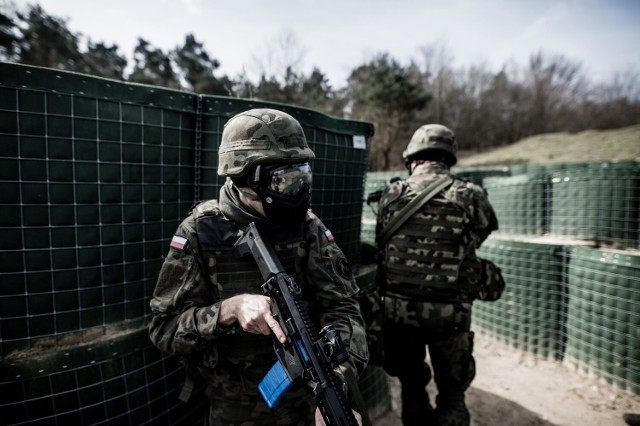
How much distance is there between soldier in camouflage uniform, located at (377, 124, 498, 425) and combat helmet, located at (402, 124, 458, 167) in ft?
0.88

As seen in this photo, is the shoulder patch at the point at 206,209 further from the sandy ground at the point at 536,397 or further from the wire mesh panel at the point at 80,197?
the sandy ground at the point at 536,397

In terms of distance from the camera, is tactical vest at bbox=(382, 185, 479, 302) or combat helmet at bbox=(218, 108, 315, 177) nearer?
combat helmet at bbox=(218, 108, 315, 177)

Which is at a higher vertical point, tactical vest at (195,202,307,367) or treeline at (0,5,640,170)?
treeline at (0,5,640,170)

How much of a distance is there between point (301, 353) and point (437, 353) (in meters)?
1.88

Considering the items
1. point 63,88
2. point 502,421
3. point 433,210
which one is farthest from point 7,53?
point 502,421

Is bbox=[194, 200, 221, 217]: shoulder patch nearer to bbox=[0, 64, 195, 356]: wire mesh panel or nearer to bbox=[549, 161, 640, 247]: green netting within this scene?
bbox=[0, 64, 195, 356]: wire mesh panel

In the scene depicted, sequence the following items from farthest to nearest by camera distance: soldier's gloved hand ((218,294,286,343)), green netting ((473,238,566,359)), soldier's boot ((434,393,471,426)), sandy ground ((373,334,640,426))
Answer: green netting ((473,238,566,359)) < sandy ground ((373,334,640,426)) < soldier's boot ((434,393,471,426)) < soldier's gloved hand ((218,294,286,343))

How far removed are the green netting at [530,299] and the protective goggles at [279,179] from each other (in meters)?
4.29

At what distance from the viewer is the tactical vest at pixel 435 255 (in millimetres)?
2826

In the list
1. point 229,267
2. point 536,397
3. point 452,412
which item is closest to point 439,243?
point 452,412

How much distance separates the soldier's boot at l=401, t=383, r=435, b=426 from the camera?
9.87 ft

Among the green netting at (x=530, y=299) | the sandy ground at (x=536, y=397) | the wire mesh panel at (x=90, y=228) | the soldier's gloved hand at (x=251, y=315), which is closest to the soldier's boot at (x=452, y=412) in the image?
the sandy ground at (x=536, y=397)

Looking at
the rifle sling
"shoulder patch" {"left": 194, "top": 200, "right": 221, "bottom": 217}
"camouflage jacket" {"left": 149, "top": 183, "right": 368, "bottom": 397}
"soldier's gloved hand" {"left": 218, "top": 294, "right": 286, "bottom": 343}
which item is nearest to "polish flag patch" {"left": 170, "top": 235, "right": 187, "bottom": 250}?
Result: "camouflage jacket" {"left": 149, "top": 183, "right": 368, "bottom": 397}

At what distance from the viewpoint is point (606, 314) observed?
3.98m
